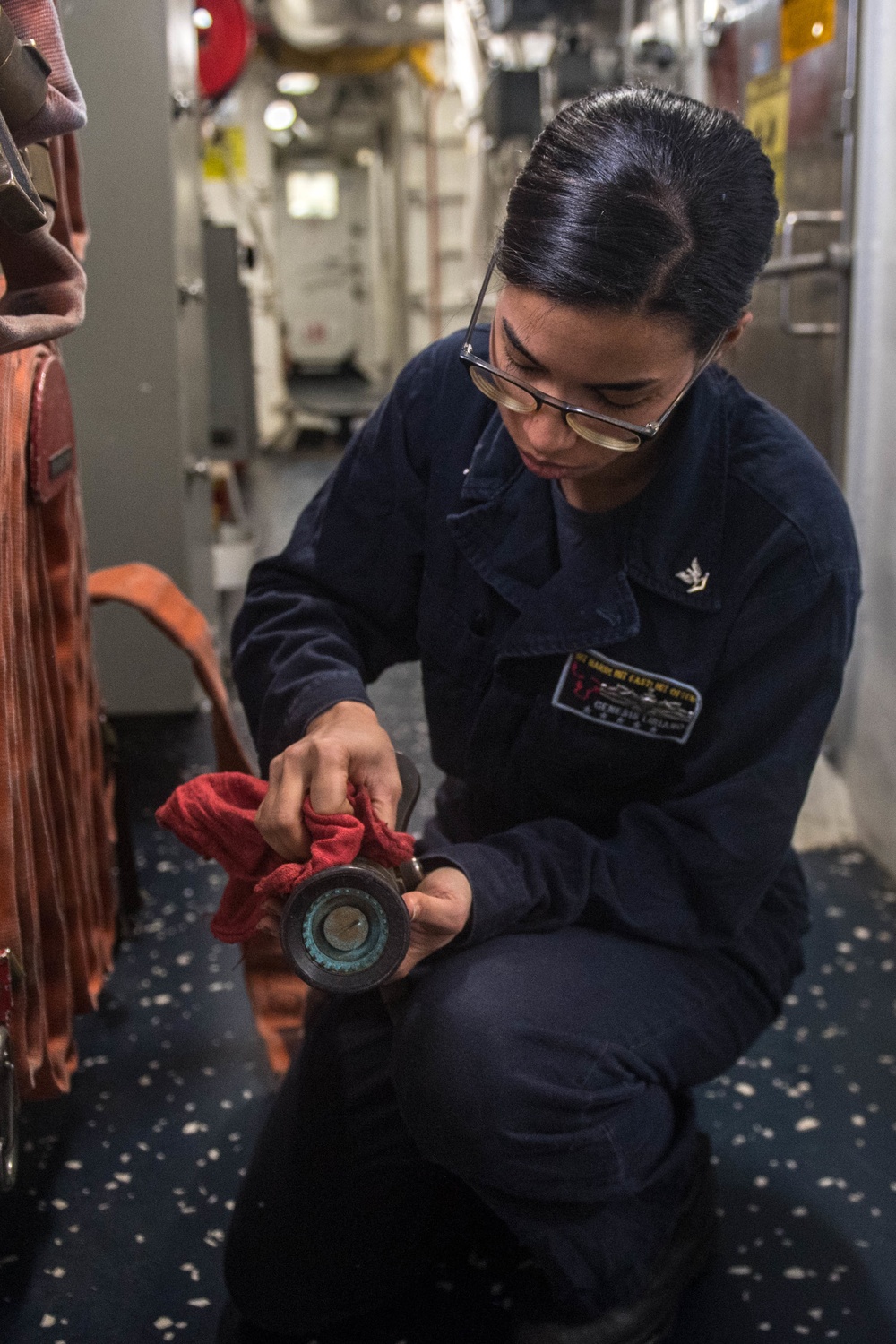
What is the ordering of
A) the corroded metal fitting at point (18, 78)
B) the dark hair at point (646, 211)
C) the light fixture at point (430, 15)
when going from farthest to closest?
the light fixture at point (430, 15)
the dark hair at point (646, 211)
the corroded metal fitting at point (18, 78)

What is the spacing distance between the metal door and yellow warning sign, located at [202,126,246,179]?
2217mm

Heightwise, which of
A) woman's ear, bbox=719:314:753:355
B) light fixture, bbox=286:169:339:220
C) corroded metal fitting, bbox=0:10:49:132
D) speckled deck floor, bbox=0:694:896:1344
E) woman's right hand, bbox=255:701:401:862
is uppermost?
light fixture, bbox=286:169:339:220

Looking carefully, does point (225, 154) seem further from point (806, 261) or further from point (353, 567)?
point (353, 567)

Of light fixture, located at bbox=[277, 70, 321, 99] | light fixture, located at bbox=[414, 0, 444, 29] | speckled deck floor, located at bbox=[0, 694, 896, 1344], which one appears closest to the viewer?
speckled deck floor, located at bbox=[0, 694, 896, 1344]

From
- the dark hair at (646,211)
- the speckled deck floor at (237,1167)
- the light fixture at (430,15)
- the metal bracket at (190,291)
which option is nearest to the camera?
the dark hair at (646,211)

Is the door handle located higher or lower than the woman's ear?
higher

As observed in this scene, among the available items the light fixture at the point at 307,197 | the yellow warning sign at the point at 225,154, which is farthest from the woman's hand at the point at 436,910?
the light fixture at the point at 307,197

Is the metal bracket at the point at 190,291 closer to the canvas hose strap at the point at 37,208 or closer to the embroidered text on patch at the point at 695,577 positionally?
the canvas hose strap at the point at 37,208

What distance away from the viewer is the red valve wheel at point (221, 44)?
3.49m

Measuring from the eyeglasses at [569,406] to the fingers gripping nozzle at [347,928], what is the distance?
387 mm

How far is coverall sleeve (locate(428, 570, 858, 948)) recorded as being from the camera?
1026mm

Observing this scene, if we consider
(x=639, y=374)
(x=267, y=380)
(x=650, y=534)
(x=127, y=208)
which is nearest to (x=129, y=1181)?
(x=650, y=534)

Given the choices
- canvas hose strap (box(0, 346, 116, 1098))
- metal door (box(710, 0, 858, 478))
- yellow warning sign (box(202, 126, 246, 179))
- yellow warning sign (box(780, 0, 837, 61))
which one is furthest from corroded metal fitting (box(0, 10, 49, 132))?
yellow warning sign (box(202, 126, 246, 179))

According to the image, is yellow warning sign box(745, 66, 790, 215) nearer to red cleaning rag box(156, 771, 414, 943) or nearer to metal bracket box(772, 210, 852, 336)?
metal bracket box(772, 210, 852, 336)
